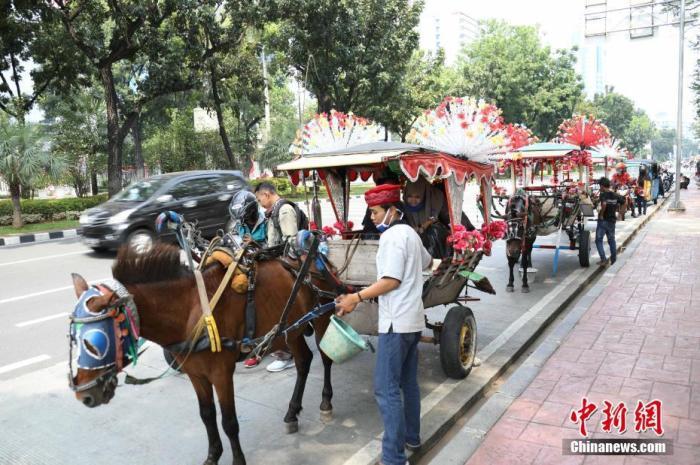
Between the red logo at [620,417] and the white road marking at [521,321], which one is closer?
the red logo at [620,417]

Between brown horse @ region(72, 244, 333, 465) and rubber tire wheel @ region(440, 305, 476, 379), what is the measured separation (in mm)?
1563

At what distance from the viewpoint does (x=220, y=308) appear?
3.24 meters

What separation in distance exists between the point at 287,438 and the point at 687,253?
10254mm

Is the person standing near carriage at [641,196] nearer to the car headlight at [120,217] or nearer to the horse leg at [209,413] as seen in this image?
the car headlight at [120,217]

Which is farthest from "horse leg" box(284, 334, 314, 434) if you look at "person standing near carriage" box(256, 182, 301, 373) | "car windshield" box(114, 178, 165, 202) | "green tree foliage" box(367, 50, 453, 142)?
"green tree foliage" box(367, 50, 453, 142)

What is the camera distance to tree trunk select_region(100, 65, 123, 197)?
17.2 metres

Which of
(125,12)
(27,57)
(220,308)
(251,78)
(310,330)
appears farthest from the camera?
(251,78)

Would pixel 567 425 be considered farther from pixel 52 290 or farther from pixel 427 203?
pixel 52 290

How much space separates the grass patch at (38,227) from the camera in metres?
15.9

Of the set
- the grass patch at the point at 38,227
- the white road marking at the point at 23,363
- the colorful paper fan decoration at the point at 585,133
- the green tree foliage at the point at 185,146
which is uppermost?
the green tree foliage at the point at 185,146

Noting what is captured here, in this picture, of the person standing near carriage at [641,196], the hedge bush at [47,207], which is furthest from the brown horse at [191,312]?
the hedge bush at [47,207]

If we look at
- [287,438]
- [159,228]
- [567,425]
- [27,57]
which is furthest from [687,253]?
[27,57]

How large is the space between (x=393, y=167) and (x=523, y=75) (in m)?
35.0

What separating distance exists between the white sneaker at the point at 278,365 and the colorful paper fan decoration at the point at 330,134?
2.20m
